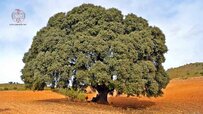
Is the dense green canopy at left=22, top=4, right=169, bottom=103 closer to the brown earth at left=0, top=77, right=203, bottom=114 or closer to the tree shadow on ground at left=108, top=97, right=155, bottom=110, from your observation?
the brown earth at left=0, top=77, right=203, bottom=114

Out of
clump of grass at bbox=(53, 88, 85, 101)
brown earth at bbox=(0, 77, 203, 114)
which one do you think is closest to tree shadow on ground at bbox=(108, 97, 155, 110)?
brown earth at bbox=(0, 77, 203, 114)

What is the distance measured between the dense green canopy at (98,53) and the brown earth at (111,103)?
1207 mm

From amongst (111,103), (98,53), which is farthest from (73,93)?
(111,103)

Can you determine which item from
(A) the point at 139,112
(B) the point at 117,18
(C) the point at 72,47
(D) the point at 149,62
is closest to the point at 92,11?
(B) the point at 117,18

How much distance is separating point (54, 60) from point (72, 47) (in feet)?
4.16

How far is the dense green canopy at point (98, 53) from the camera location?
2303cm

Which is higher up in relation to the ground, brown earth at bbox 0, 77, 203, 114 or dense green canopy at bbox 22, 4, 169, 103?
dense green canopy at bbox 22, 4, 169, 103

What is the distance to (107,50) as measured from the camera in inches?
930

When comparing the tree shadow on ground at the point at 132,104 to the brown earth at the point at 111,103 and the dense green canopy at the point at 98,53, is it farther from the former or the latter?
the dense green canopy at the point at 98,53

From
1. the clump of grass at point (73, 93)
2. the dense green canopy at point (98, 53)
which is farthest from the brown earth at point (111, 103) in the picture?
the dense green canopy at point (98, 53)

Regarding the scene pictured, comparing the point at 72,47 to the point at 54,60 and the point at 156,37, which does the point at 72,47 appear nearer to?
the point at 54,60

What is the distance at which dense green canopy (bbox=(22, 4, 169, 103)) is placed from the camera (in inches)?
907

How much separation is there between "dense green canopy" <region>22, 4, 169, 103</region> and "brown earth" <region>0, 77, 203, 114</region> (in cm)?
121

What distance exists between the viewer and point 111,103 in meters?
29.4
